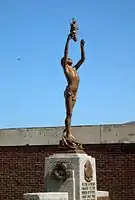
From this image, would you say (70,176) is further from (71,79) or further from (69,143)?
(71,79)

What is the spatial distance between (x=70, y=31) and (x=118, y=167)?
6.33 metres

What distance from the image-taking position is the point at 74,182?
980 cm

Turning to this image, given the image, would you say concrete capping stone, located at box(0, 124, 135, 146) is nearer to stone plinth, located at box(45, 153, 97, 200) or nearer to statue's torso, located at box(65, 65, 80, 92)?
statue's torso, located at box(65, 65, 80, 92)

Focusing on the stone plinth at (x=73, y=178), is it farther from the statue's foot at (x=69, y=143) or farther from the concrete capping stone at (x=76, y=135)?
the concrete capping stone at (x=76, y=135)

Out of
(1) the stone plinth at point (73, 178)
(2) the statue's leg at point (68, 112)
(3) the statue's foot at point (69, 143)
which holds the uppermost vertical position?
(2) the statue's leg at point (68, 112)

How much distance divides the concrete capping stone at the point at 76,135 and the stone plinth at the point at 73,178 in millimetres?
5428

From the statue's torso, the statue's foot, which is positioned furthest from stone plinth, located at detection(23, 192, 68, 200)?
the statue's torso

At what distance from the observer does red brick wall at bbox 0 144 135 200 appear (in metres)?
15.5

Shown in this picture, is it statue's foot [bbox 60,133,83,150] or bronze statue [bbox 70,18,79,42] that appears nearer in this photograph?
statue's foot [bbox 60,133,83,150]

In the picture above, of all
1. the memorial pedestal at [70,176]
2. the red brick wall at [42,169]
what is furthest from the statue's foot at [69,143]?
the red brick wall at [42,169]

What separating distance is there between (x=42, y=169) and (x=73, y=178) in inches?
259

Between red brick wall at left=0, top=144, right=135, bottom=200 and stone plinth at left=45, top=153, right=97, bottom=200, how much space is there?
5435 millimetres

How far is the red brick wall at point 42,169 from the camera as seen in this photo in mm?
15539

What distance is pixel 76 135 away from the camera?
15820mm
